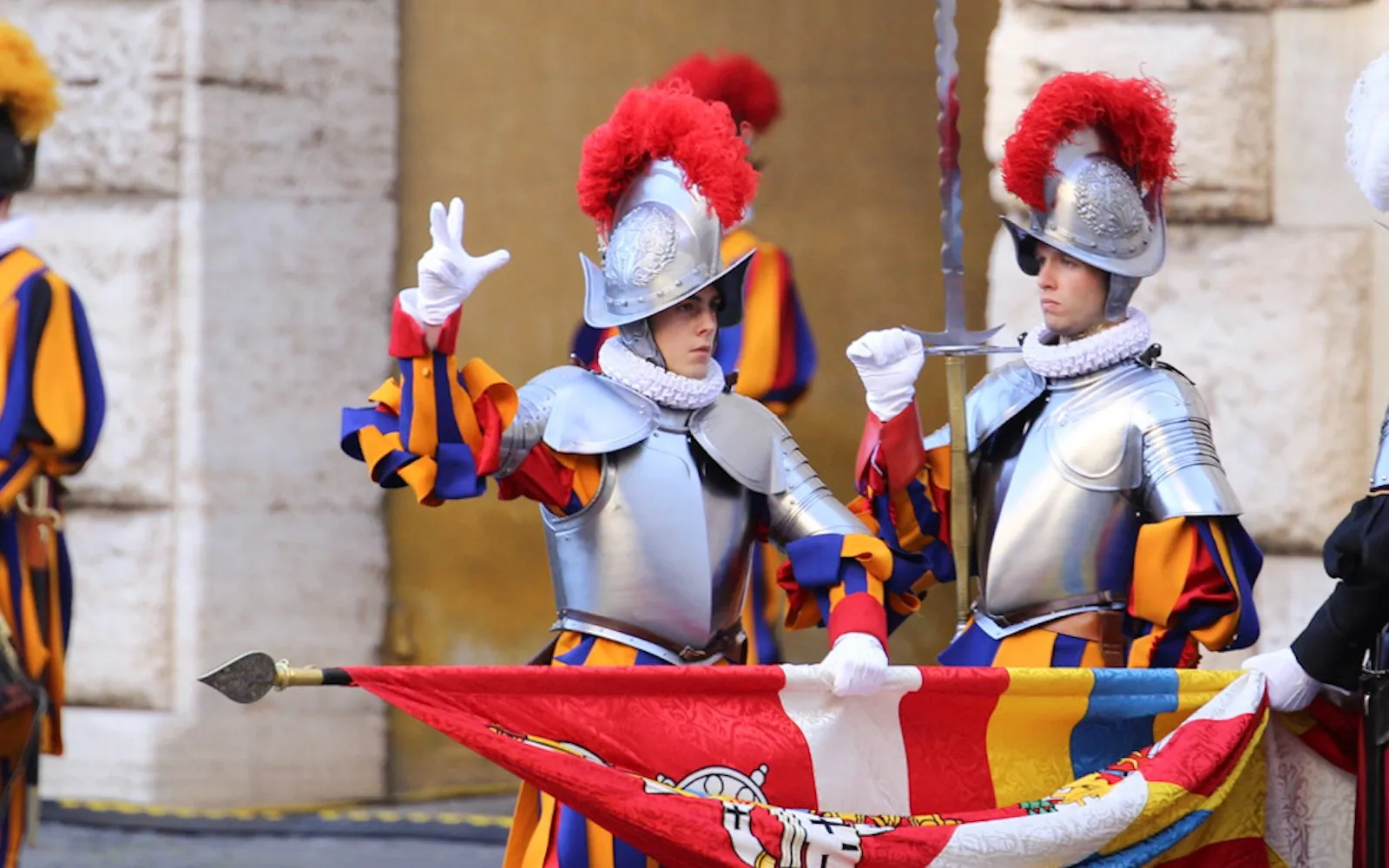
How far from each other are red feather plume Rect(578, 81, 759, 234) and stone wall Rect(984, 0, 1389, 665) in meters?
1.98

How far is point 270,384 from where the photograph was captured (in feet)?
25.0

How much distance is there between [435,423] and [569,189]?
374 centimetres

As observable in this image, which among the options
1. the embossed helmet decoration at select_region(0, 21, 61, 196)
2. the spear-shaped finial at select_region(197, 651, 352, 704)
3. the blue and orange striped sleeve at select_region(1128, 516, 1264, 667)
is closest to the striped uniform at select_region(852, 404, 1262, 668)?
the blue and orange striped sleeve at select_region(1128, 516, 1264, 667)

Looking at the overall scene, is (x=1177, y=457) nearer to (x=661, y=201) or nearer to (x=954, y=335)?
(x=954, y=335)

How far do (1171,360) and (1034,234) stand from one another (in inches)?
65.4

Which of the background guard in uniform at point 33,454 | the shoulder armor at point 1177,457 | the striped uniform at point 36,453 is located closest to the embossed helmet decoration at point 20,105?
the background guard in uniform at point 33,454

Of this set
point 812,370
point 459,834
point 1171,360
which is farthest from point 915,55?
point 459,834

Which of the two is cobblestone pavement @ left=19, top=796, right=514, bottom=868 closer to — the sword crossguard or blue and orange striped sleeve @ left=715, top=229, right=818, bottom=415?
blue and orange striped sleeve @ left=715, top=229, right=818, bottom=415

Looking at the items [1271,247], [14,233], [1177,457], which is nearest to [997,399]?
[1177,457]

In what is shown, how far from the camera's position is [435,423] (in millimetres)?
4355

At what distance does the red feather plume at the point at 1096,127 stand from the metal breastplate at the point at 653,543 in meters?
0.93

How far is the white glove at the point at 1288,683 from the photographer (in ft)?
14.7

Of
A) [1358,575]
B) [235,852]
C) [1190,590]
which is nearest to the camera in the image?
[1358,575]

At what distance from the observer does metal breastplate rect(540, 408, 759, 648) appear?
4.51m
